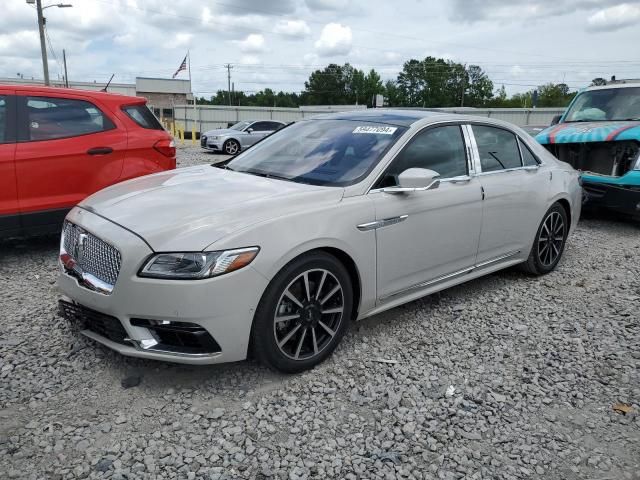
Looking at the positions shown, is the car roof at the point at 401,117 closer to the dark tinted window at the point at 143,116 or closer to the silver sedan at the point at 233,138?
the dark tinted window at the point at 143,116

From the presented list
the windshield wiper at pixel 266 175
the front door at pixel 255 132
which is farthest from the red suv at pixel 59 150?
the front door at pixel 255 132

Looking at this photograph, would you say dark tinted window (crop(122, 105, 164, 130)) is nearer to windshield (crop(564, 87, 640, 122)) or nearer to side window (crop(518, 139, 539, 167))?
side window (crop(518, 139, 539, 167))

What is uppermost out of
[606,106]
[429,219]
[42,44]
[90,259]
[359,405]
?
[42,44]

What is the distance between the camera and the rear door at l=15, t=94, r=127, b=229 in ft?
16.0

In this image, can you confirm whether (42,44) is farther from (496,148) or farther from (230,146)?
(496,148)

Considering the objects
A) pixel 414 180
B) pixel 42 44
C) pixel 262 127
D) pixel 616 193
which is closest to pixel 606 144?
pixel 616 193

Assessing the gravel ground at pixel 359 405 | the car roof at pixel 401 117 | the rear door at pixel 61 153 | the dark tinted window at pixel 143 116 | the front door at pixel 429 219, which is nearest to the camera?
the gravel ground at pixel 359 405

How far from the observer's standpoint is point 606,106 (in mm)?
8258

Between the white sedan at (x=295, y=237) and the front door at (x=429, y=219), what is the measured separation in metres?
0.01

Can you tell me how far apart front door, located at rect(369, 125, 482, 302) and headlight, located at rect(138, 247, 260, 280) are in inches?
44.0

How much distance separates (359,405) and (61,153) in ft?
12.8

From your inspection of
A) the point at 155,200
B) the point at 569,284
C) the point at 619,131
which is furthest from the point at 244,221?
the point at 619,131

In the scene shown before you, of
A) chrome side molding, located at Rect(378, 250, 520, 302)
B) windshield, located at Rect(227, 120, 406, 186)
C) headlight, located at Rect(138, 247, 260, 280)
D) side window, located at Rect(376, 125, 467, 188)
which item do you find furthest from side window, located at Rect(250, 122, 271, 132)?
headlight, located at Rect(138, 247, 260, 280)

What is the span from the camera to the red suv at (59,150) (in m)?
4.82
